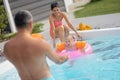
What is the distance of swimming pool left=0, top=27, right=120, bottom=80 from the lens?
23.6 ft

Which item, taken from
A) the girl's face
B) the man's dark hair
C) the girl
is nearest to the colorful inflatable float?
the girl

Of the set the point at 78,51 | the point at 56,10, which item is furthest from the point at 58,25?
A: the point at 78,51

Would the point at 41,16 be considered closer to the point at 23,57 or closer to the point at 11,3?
the point at 11,3

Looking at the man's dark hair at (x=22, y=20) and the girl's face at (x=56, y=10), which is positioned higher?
the man's dark hair at (x=22, y=20)

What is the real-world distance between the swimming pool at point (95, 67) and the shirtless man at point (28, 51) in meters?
3.12

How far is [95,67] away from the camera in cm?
770

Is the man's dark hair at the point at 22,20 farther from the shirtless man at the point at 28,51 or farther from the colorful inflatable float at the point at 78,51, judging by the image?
the colorful inflatable float at the point at 78,51

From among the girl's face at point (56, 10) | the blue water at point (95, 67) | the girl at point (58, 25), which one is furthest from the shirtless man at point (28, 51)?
the girl at point (58, 25)

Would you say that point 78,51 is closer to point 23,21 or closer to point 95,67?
point 95,67

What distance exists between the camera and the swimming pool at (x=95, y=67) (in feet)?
23.6

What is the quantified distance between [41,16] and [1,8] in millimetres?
2687

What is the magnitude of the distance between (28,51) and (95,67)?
13.5 ft

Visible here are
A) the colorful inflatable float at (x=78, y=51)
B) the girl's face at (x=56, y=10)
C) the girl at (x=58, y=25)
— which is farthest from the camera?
the girl at (x=58, y=25)

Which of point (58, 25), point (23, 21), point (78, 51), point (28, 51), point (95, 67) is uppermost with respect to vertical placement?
point (23, 21)
